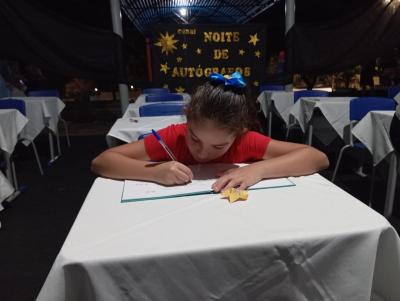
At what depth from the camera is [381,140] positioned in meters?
2.00

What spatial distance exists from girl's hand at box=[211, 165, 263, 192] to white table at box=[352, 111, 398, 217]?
4.50 feet

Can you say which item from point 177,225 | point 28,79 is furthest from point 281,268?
point 28,79

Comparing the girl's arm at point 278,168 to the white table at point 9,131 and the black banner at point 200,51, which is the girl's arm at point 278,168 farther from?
the black banner at point 200,51

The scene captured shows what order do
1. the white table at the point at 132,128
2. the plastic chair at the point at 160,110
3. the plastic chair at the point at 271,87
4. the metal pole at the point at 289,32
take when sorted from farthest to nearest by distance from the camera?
the plastic chair at the point at 271,87 → the metal pole at the point at 289,32 → the plastic chair at the point at 160,110 → the white table at the point at 132,128

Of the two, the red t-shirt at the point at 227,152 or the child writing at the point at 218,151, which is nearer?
the child writing at the point at 218,151

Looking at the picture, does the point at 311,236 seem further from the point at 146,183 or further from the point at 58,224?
the point at 58,224

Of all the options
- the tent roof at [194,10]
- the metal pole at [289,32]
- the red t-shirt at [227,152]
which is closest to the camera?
the red t-shirt at [227,152]

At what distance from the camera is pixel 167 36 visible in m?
4.40

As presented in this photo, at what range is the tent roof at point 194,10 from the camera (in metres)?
9.71

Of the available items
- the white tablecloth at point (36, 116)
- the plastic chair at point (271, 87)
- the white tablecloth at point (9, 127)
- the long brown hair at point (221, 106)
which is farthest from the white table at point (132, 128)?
the plastic chair at point (271, 87)

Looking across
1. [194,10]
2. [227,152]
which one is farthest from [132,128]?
[194,10]

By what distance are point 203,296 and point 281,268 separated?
139mm

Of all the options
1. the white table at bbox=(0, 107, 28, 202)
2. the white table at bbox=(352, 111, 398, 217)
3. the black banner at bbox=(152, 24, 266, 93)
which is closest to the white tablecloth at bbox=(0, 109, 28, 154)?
the white table at bbox=(0, 107, 28, 202)

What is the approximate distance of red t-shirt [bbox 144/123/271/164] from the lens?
100 centimetres
